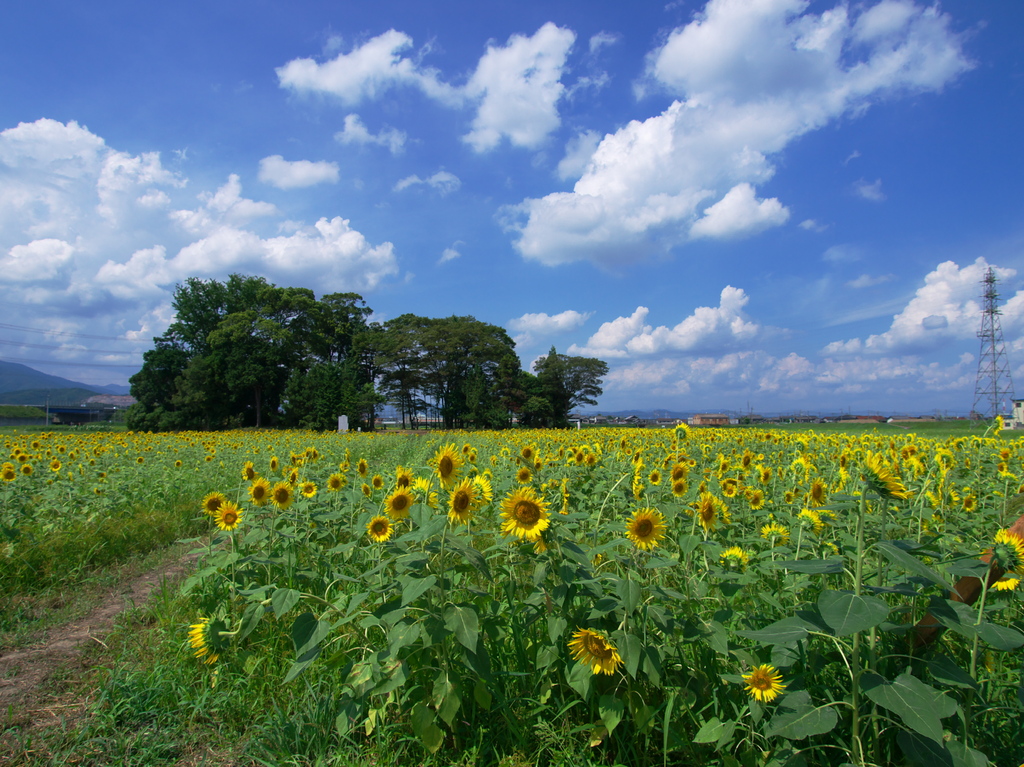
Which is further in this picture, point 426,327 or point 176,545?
point 426,327

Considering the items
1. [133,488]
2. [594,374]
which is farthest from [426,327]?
[133,488]

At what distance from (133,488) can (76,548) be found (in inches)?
79.4

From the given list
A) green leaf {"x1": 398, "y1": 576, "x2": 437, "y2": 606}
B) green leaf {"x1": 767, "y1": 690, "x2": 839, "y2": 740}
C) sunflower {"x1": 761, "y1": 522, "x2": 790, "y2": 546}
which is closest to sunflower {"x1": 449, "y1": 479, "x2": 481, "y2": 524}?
green leaf {"x1": 398, "y1": 576, "x2": 437, "y2": 606}

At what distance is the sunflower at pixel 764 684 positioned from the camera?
1.50 metres

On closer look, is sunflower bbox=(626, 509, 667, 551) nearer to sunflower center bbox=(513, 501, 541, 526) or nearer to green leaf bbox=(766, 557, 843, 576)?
sunflower center bbox=(513, 501, 541, 526)

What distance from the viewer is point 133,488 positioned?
609 centimetres

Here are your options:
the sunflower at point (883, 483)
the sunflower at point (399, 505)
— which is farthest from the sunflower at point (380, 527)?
the sunflower at point (883, 483)

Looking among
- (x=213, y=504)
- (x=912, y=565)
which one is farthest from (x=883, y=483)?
(x=213, y=504)

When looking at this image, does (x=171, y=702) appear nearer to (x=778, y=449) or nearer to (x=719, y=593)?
(x=719, y=593)

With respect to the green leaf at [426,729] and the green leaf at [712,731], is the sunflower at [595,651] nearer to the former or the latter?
the green leaf at [712,731]

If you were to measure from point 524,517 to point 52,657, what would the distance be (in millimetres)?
2946

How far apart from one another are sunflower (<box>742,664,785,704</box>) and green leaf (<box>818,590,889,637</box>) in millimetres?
429

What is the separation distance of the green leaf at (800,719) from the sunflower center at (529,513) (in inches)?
35.1

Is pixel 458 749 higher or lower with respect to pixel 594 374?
lower
